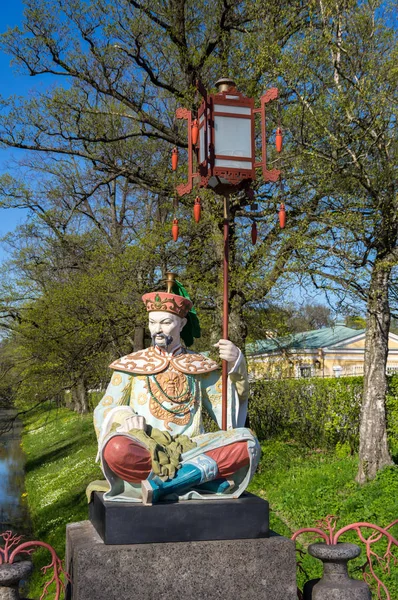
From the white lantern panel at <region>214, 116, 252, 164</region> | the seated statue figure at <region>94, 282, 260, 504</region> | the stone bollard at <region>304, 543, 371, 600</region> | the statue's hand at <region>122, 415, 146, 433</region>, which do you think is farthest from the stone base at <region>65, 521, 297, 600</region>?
the white lantern panel at <region>214, 116, 252, 164</region>

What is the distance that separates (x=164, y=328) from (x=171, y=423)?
71 centimetres

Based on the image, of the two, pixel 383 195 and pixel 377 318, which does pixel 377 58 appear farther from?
pixel 377 318

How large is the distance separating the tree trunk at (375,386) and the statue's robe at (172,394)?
5248mm

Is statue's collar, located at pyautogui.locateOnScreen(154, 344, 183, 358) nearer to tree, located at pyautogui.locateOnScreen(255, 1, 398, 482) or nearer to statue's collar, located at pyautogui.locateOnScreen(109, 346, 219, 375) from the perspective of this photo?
statue's collar, located at pyautogui.locateOnScreen(109, 346, 219, 375)

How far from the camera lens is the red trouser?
12.3 ft

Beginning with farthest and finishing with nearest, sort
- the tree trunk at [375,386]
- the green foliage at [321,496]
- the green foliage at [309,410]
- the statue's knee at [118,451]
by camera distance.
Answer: the green foliage at [309,410] → the tree trunk at [375,386] → the green foliage at [321,496] → the statue's knee at [118,451]

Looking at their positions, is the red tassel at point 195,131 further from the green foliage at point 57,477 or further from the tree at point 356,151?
the green foliage at point 57,477

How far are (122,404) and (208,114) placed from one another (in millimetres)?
2205

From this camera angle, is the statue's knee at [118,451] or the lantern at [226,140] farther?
the lantern at [226,140]

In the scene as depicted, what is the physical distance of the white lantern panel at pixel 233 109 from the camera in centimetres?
464

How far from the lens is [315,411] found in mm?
13500

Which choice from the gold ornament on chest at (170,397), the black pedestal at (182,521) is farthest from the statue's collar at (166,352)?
the black pedestal at (182,521)

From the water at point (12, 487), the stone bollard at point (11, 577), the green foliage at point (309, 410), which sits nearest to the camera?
the stone bollard at point (11, 577)

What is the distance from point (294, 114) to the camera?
934 centimetres
